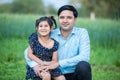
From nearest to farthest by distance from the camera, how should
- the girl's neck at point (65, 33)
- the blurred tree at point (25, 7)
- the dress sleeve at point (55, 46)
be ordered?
the dress sleeve at point (55, 46), the girl's neck at point (65, 33), the blurred tree at point (25, 7)

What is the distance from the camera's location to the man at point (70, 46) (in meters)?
4.00

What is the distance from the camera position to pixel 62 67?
4078mm

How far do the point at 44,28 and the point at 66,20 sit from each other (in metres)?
0.27

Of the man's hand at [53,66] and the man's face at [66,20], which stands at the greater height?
the man's face at [66,20]

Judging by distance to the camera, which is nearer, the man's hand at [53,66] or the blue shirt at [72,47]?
the man's hand at [53,66]

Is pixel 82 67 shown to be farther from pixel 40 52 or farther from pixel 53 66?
pixel 40 52

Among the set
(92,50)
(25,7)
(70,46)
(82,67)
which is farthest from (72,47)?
(25,7)

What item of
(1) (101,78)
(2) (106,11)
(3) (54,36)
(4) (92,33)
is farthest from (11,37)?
(2) (106,11)

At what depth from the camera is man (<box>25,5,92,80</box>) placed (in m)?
4.00

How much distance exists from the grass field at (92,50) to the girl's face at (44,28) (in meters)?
1.79

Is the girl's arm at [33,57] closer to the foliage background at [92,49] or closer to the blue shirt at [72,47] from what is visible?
the blue shirt at [72,47]

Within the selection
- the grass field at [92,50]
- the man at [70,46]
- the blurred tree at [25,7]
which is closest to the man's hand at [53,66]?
the man at [70,46]

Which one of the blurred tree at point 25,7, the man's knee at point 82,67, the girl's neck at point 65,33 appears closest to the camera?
the man's knee at point 82,67

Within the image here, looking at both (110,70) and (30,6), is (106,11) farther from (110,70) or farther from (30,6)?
(110,70)
